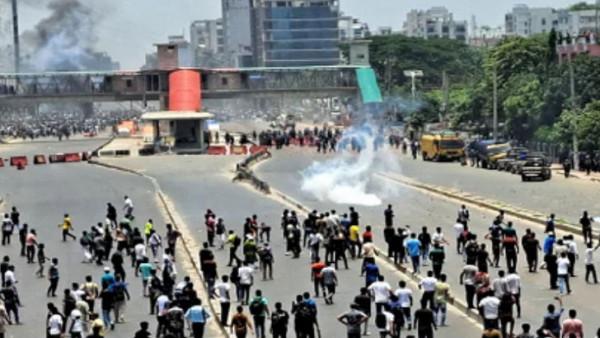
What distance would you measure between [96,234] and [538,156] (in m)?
32.8

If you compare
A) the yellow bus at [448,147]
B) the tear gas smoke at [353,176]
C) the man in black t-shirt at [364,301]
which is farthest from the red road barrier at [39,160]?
the man in black t-shirt at [364,301]

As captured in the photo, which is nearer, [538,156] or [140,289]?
[140,289]

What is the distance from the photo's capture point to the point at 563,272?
26141mm

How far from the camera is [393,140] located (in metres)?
94.7

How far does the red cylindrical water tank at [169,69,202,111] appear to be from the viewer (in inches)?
4210

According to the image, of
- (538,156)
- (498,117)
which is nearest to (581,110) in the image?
(538,156)

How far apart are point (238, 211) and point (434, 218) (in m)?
7.58

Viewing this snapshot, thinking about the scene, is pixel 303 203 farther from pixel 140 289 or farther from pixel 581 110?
pixel 581 110

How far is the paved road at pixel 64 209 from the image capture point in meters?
27.8

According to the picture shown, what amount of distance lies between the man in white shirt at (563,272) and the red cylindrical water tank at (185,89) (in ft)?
267

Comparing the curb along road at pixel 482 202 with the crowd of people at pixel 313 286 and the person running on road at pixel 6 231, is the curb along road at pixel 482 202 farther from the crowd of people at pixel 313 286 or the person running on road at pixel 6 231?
the person running on road at pixel 6 231

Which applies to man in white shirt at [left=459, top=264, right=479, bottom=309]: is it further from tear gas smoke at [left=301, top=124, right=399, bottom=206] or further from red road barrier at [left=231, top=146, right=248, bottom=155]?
red road barrier at [left=231, top=146, right=248, bottom=155]

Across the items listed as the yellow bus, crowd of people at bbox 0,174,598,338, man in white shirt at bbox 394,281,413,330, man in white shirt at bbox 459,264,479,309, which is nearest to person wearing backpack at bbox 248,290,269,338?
crowd of people at bbox 0,174,598,338

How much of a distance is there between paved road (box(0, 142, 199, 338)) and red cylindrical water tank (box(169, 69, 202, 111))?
70.8 feet
